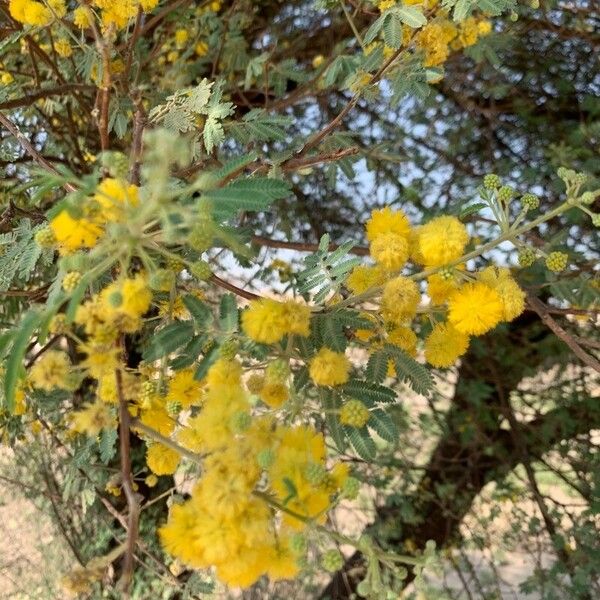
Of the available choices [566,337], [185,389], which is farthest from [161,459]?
[566,337]

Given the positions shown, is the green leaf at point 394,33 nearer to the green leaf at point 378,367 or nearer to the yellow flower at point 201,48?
the green leaf at point 378,367

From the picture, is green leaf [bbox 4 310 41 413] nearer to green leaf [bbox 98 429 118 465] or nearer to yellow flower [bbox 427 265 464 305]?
green leaf [bbox 98 429 118 465]

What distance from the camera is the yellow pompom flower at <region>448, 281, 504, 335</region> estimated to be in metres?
0.99

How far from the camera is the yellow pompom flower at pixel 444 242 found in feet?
3.17

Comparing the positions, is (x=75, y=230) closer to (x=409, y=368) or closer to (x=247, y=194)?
(x=247, y=194)

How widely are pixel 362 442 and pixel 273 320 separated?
30 centimetres

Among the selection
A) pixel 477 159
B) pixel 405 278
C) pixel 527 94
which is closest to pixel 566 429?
pixel 477 159

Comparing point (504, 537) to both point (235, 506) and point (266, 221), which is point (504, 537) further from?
point (235, 506)

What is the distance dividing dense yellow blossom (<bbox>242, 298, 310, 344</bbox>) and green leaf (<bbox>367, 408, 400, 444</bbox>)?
267 mm

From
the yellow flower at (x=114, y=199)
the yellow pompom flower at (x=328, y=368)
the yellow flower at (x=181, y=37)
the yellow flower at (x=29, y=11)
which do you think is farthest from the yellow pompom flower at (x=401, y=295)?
the yellow flower at (x=181, y=37)

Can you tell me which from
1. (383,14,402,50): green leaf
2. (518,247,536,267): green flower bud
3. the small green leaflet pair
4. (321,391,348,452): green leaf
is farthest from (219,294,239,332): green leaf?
(383,14,402,50): green leaf

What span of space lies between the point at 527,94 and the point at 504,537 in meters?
1.95

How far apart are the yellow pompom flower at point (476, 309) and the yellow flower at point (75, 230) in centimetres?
50

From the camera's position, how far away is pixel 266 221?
2928mm
